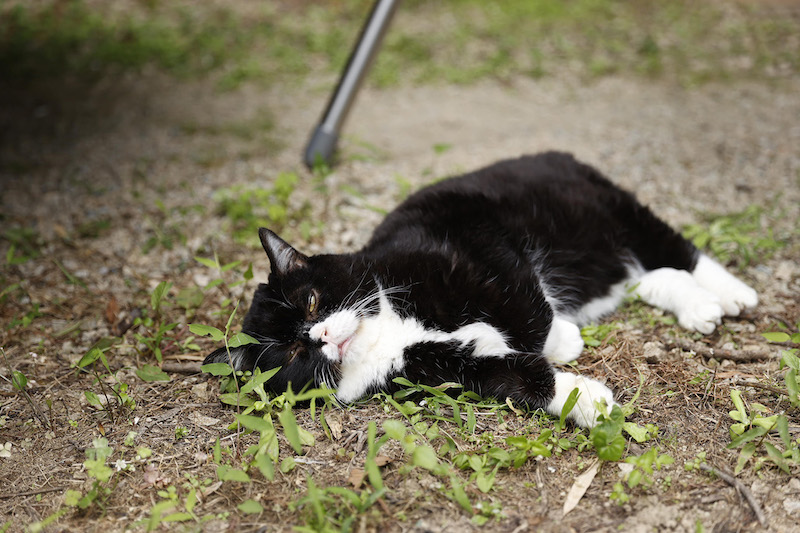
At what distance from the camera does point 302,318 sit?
214 cm

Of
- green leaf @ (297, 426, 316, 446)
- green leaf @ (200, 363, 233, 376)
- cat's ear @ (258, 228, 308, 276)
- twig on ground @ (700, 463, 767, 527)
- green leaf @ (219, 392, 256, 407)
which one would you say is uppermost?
cat's ear @ (258, 228, 308, 276)

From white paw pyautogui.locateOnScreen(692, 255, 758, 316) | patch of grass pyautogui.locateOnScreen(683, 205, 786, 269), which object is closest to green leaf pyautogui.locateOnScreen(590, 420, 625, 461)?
white paw pyautogui.locateOnScreen(692, 255, 758, 316)

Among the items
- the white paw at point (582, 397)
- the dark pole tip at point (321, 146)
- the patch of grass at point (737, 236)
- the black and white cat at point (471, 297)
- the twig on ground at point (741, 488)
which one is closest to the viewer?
the twig on ground at point (741, 488)

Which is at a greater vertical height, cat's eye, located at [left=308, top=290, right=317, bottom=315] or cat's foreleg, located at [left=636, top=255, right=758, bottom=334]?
cat's eye, located at [left=308, top=290, right=317, bottom=315]

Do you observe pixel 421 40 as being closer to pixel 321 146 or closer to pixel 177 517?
pixel 321 146

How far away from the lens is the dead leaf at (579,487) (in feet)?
5.85

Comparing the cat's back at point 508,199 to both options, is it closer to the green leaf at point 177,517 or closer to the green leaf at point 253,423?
the green leaf at point 253,423

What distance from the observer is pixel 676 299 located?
8.50 ft

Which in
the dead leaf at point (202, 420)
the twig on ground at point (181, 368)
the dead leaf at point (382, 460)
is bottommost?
the dead leaf at point (202, 420)

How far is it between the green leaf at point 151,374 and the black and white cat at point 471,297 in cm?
26

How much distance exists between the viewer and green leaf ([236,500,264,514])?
1705 millimetres

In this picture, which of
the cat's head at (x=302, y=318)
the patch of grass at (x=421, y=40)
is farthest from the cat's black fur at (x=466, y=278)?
the patch of grass at (x=421, y=40)

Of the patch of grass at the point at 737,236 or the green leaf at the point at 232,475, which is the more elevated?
the patch of grass at the point at 737,236

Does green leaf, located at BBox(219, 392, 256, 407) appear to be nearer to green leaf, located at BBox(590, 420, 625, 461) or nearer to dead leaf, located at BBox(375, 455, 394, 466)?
dead leaf, located at BBox(375, 455, 394, 466)
